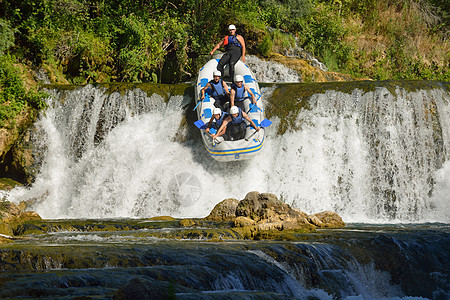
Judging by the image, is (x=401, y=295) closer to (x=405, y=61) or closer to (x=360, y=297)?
(x=360, y=297)

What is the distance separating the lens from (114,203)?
12562 millimetres

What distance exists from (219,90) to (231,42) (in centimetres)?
146

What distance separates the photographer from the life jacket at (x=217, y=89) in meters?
12.5

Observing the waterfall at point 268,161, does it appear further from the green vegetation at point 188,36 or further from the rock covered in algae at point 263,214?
the rock covered in algae at point 263,214

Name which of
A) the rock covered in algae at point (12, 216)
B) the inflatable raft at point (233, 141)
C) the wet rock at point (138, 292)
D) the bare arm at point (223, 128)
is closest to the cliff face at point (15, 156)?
the rock covered in algae at point (12, 216)

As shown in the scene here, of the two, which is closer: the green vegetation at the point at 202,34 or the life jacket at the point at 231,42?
the life jacket at the point at 231,42

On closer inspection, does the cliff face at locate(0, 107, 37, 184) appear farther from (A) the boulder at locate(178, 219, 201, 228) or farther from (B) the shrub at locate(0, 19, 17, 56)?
(A) the boulder at locate(178, 219, 201, 228)

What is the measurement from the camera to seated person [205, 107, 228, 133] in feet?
39.2

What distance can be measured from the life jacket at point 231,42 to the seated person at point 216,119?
2.05m

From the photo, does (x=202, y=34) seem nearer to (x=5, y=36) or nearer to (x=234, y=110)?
(x=5, y=36)

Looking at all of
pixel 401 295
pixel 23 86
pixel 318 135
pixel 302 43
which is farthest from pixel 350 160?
pixel 302 43

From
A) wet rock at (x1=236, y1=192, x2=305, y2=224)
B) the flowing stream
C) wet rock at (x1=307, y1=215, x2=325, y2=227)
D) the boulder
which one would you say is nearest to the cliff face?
the flowing stream

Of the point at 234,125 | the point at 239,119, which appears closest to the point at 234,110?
the point at 239,119

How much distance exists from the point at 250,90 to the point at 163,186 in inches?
107
